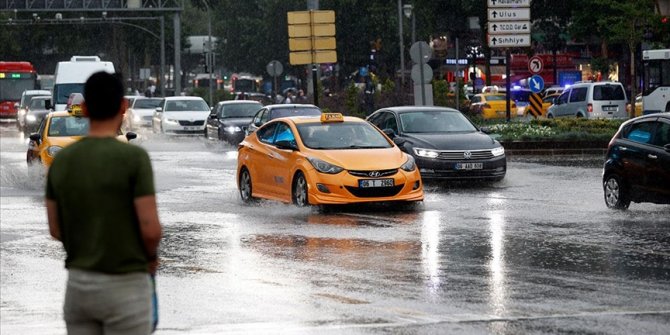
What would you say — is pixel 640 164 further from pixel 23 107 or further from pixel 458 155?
pixel 23 107

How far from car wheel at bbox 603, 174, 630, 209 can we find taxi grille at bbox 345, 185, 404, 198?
2795 millimetres

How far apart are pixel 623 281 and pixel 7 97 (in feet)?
227

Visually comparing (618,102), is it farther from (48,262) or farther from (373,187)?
(48,262)

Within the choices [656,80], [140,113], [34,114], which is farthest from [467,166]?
[140,113]

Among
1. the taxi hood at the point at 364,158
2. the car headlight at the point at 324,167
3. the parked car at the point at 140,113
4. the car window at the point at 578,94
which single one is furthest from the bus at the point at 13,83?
the car headlight at the point at 324,167

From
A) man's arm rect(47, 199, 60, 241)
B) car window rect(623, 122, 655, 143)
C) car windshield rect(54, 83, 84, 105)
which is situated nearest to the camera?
man's arm rect(47, 199, 60, 241)

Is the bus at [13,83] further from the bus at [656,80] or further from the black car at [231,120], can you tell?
the bus at [656,80]

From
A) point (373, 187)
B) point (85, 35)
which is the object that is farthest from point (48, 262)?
point (85, 35)

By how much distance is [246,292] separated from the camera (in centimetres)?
1177

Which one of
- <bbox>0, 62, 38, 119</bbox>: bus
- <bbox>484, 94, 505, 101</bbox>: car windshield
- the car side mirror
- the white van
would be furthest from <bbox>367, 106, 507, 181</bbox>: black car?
<bbox>0, 62, 38, 119</bbox>: bus

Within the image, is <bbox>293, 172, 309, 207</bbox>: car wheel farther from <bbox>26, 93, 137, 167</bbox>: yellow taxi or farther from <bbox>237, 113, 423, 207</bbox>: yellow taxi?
<bbox>26, 93, 137, 167</bbox>: yellow taxi

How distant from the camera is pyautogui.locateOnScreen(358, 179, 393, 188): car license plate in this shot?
19.7 meters

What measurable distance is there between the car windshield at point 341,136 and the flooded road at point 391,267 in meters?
1.02

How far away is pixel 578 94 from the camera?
48344 millimetres
